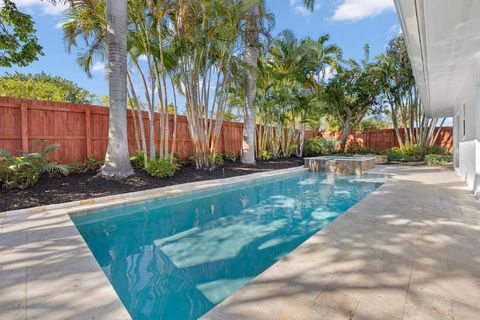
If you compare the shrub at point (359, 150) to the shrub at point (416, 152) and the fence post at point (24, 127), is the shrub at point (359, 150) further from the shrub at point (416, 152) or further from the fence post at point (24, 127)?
the fence post at point (24, 127)

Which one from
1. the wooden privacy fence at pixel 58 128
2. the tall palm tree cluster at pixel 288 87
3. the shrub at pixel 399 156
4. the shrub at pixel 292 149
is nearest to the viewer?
the wooden privacy fence at pixel 58 128

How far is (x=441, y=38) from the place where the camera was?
363cm

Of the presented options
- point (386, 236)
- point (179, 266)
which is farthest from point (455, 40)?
point (179, 266)

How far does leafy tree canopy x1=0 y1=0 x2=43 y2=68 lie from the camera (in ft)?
15.6

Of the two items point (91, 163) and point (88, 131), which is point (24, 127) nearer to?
point (88, 131)

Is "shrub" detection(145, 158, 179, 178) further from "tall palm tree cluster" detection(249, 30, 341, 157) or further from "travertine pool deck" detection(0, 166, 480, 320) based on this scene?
"tall palm tree cluster" detection(249, 30, 341, 157)

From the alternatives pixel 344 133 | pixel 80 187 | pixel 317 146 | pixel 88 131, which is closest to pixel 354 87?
pixel 344 133

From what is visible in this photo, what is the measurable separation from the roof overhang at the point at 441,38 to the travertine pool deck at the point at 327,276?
2.76 m

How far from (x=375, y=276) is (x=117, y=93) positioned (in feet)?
21.7

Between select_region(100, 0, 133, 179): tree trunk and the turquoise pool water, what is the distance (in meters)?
1.84

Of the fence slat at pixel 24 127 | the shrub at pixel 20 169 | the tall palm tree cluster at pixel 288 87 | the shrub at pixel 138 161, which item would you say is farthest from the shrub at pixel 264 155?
the fence slat at pixel 24 127

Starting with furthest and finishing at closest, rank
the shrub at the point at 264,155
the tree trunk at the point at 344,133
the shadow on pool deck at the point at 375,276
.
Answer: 1. the tree trunk at the point at 344,133
2. the shrub at the point at 264,155
3. the shadow on pool deck at the point at 375,276

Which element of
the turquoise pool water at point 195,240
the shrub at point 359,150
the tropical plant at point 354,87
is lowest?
the turquoise pool water at point 195,240

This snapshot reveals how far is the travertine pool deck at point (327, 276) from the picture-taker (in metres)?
1.68
